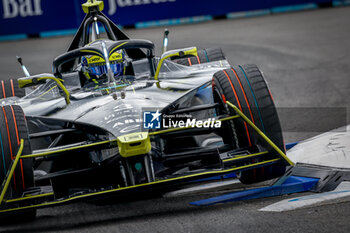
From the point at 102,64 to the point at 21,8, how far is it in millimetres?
14348

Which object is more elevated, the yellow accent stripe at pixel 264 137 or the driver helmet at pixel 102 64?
the driver helmet at pixel 102 64

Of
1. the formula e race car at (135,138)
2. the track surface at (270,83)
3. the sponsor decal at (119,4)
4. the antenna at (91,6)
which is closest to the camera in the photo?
the track surface at (270,83)

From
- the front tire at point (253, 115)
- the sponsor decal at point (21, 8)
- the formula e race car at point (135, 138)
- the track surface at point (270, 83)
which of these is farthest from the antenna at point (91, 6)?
the sponsor decal at point (21, 8)

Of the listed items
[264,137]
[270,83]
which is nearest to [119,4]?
[270,83]

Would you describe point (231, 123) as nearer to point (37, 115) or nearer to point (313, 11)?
point (37, 115)

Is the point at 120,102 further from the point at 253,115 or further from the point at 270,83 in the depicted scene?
the point at 270,83

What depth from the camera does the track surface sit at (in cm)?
416

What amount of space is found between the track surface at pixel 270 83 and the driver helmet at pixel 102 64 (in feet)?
5.79

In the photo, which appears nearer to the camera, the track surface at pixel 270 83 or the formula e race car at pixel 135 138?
the track surface at pixel 270 83

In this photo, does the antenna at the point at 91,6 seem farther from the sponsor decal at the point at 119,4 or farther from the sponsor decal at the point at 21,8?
the sponsor decal at the point at 21,8

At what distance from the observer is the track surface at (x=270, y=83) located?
4160 mm

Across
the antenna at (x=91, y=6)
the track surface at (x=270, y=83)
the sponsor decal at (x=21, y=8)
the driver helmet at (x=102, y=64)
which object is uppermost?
the antenna at (x=91, y=6)

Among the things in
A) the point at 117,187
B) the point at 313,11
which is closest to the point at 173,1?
the point at 313,11

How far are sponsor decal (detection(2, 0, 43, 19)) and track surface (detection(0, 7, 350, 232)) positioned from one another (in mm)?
1090
